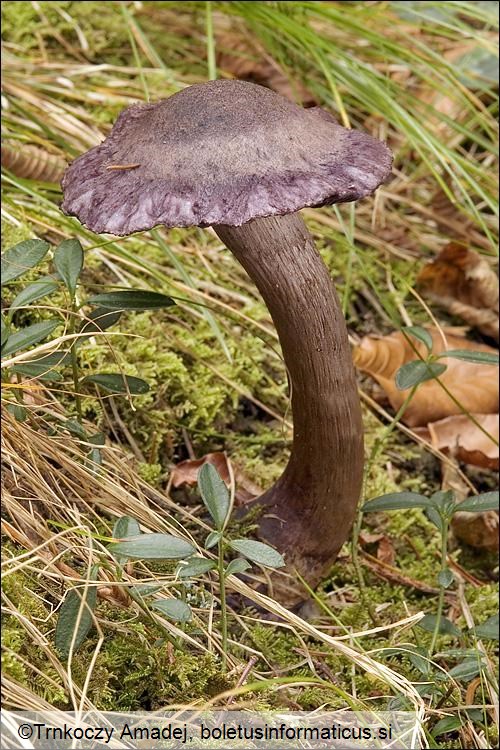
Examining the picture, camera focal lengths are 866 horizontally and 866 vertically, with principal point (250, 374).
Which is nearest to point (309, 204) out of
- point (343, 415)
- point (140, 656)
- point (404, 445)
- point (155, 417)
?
point (343, 415)

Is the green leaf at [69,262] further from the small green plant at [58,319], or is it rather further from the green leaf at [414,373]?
the green leaf at [414,373]

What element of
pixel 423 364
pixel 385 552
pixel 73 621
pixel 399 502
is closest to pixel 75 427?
pixel 73 621

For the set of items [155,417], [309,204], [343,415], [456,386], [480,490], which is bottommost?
[480,490]

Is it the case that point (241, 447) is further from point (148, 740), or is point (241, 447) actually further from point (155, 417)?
point (148, 740)

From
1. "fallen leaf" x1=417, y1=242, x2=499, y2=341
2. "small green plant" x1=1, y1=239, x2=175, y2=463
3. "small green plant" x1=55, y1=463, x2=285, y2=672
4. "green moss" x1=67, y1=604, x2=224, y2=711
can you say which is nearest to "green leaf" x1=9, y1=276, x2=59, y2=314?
"small green plant" x1=1, y1=239, x2=175, y2=463

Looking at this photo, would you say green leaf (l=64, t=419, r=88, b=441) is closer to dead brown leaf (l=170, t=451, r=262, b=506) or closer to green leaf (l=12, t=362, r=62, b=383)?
green leaf (l=12, t=362, r=62, b=383)
